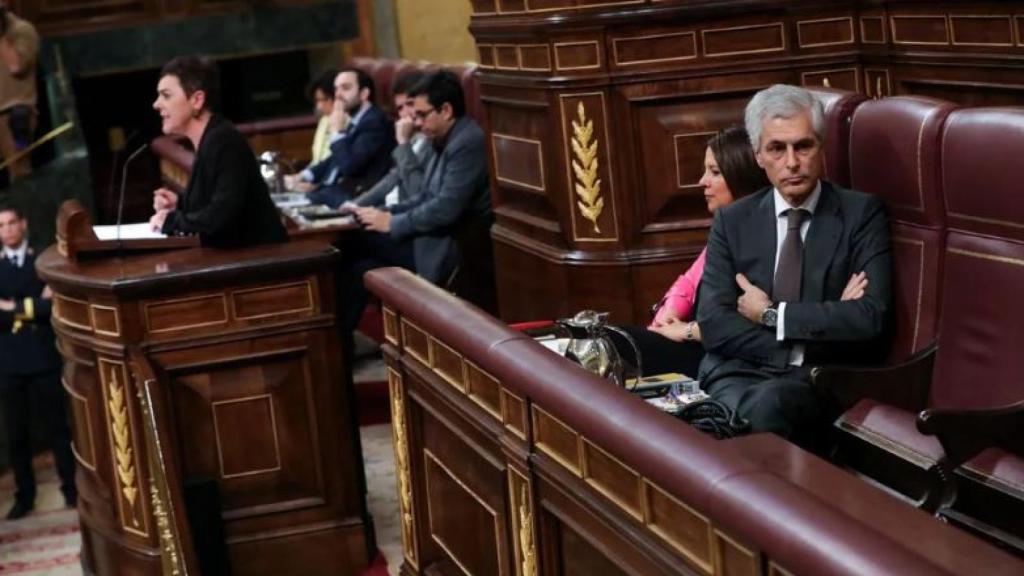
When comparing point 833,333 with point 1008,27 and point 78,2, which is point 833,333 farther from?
point 78,2

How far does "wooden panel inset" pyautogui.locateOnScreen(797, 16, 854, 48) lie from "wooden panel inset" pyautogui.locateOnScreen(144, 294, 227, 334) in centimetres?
196

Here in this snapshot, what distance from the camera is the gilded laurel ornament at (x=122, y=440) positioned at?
4613mm

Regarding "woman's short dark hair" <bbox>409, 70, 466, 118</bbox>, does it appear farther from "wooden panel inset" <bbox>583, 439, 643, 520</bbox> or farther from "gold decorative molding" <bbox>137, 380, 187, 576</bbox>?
"wooden panel inset" <bbox>583, 439, 643, 520</bbox>

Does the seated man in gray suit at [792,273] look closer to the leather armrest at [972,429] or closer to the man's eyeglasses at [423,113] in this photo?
the leather armrest at [972,429]

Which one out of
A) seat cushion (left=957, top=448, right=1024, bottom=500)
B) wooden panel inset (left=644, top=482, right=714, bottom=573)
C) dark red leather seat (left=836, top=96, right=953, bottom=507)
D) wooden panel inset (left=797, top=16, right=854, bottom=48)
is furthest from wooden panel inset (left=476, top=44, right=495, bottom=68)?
wooden panel inset (left=644, top=482, right=714, bottom=573)

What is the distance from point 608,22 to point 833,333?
2.10 m

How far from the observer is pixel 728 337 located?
3.62 meters

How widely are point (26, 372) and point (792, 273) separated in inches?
135

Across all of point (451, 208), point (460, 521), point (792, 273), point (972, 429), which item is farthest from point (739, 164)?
point (451, 208)

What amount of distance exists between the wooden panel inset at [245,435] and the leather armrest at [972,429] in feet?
7.43

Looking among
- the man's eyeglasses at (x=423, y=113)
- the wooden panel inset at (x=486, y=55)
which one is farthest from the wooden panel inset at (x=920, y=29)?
the man's eyeglasses at (x=423, y=113)

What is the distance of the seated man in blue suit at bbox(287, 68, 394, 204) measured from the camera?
830 cm

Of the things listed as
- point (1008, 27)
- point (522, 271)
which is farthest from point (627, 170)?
point (1008, 27)

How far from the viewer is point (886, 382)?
3.39m
